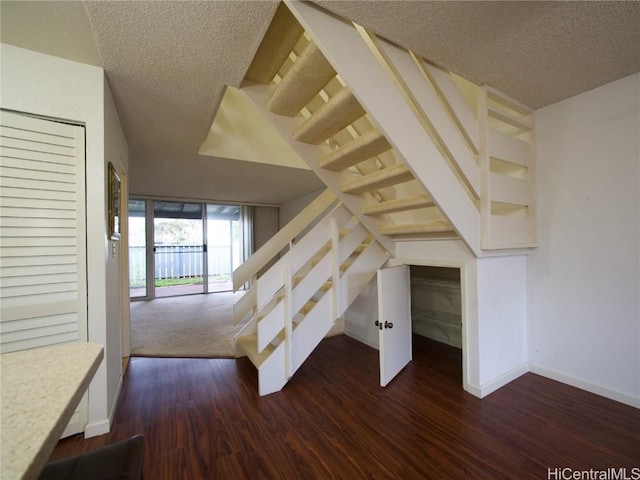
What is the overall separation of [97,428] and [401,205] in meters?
2.48

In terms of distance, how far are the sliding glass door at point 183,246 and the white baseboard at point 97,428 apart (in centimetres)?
490

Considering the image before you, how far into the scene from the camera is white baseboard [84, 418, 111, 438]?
1.67m

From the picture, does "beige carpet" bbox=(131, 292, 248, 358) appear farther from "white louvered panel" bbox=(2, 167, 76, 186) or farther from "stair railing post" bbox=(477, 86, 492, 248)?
"stair railing post" bbox=(477, 86, 492, 248)

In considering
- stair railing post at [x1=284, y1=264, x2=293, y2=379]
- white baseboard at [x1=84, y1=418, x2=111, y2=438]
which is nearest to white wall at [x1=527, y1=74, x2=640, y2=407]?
stair railing post at [x1=284, y1=264, x2=293, y2=379]

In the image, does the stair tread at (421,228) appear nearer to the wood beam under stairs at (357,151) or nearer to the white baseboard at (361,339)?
the wood beam under stairs at (357,151)

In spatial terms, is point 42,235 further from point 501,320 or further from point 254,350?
point 501,320

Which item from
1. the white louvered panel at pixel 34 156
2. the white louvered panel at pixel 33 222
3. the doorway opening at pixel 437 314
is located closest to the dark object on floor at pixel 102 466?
the white louvered panel at pixel 33 222

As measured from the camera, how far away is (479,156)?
1964mm

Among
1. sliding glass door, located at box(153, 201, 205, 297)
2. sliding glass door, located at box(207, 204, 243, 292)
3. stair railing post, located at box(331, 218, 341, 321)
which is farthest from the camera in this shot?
sliding glass door, located at box(207, 204, 243, 292)

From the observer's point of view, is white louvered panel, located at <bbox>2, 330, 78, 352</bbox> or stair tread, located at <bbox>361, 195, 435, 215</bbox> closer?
white louvered panel, located at <bbox>2, 330, 78, 352</bbox>

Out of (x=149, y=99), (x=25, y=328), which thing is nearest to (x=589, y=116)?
(x=149, y=99)

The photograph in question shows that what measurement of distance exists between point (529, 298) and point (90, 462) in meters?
2.96

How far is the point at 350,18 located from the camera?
4.36 feet

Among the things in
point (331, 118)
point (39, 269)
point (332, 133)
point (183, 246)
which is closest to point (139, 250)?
point (183, 246)
